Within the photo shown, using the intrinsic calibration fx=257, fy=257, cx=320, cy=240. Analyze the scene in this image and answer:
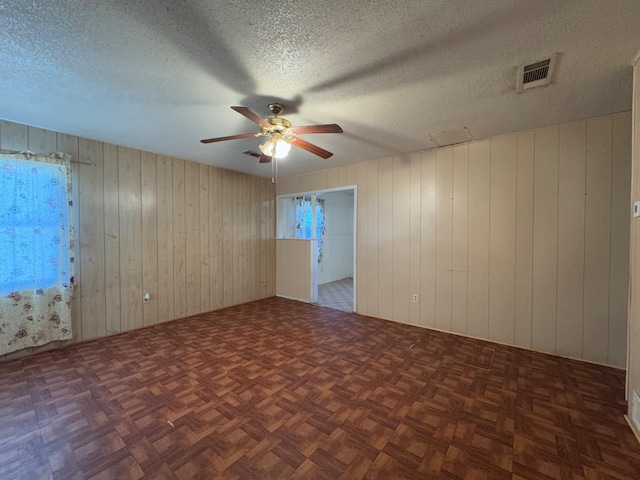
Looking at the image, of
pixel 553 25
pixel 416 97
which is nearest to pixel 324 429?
pixel 416 97

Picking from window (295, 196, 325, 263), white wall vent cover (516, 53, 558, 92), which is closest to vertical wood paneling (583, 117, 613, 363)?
white wall vent cover (516, 53, 558, 92)

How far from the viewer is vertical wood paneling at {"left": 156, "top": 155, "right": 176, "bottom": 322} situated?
361 centimetres

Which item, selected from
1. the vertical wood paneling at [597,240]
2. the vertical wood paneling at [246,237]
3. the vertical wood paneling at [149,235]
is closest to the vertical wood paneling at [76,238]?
the vertical wood paneling at [149,235]

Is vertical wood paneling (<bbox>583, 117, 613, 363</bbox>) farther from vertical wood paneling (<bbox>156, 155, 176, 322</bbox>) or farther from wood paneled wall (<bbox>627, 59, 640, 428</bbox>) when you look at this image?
vertical wood paneling (<bbox>156, 155, 176, 322</bbox>)

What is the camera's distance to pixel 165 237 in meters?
3.68

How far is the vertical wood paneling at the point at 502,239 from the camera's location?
9.27 feet

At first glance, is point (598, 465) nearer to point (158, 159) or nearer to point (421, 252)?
point (421, 252)

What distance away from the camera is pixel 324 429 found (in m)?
1.61

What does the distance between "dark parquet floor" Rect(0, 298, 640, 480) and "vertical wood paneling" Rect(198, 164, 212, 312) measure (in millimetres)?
1226

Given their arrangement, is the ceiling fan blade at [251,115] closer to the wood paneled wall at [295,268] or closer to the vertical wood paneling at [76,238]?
the vertical wood paneling at [76,238]

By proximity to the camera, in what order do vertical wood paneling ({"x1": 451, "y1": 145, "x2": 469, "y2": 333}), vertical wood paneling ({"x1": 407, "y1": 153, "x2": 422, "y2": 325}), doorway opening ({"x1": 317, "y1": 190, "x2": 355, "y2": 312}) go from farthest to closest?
1. doorway opening ({"x1": 317, "y1": 190, "x2": 355, "y2": 312})
2. vertical wood paneling ({"x1": 407, "y1": 153, "x2": 422, "y2": 325})
3. vertical wood paneling ({"x1": 451, "y1": 145, "x2": 469, "y2": 333})

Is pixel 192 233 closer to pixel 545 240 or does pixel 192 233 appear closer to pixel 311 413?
pixel 311 413

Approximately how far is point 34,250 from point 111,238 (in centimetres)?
67

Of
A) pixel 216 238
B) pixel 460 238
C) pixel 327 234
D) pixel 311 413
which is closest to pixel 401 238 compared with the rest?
pixel 460 238
